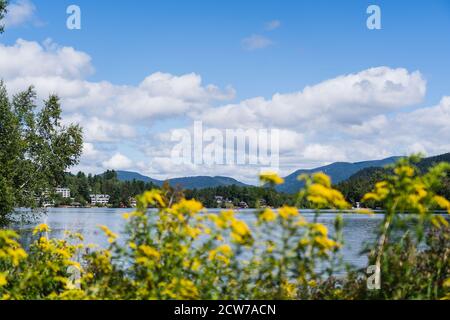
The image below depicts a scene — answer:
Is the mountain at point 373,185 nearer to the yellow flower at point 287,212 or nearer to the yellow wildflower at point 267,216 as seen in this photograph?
the yellow flower at point 287,212

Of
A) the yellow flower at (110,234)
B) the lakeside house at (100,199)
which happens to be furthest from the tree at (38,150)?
the lakeside house at (100,199)

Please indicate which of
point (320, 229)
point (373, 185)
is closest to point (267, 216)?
point (320, 229)

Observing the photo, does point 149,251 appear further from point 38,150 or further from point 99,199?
point 99,199

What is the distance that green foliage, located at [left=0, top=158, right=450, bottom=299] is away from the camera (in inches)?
171

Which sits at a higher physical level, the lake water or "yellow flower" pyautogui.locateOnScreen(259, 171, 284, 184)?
"yellow flower" pyautogui.locateOnScreen(259, 171, 284, 184)

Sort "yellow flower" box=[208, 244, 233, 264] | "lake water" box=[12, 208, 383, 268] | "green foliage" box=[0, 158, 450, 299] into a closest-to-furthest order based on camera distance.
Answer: "green foliage" box=[0, 158, 450, 299], "yellow flower" box=[208, 244, 233, 264], "lake water" box=[12, 208, 383, 268]

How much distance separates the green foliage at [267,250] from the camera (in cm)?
433

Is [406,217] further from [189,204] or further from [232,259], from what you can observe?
[189,204]

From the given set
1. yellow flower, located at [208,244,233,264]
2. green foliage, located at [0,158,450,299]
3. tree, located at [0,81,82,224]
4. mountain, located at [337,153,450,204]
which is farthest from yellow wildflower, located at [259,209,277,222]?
tree, located at [0,81,82,224]

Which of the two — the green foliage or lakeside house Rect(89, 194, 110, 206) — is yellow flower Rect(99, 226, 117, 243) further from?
lakeside house Rect(89, 194, 110, 206)

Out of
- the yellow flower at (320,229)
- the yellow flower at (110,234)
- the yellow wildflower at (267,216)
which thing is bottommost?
the yellow flower at (110,234)

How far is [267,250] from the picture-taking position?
14.9 ft

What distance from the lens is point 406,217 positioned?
15.8 ft
